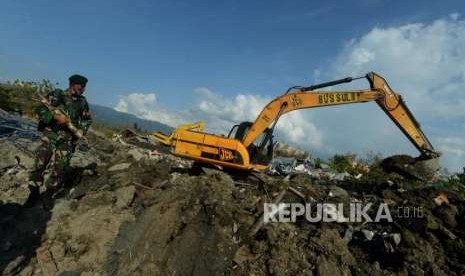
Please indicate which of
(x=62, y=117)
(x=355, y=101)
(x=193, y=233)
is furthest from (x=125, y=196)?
(x=355, y=101)

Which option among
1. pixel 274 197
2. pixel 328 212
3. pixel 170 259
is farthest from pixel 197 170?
pixel 170 259

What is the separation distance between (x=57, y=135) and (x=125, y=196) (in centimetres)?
149

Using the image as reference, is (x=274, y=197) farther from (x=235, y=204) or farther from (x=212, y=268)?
(x=212, y=268)

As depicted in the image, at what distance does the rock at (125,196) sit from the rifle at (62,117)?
1.14 m

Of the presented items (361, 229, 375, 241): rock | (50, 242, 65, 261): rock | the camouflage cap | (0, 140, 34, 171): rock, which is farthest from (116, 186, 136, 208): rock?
(361, 229, 375, 241): rock

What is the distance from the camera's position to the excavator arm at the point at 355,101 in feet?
30.3

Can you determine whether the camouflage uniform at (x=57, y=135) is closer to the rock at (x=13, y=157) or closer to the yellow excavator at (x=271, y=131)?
the rock at (x=13, y=157)

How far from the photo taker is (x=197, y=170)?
9.57 meters

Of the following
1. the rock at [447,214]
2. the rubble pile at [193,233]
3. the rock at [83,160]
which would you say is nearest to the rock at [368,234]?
the rubble pile at [193,233]

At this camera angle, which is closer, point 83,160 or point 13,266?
point 13,266

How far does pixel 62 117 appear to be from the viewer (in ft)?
22.0

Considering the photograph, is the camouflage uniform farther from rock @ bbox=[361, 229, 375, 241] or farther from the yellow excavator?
rock @ bbox=[361, 229, 375, 241]

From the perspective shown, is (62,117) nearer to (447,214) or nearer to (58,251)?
(58,251)

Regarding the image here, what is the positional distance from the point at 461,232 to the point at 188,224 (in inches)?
169
